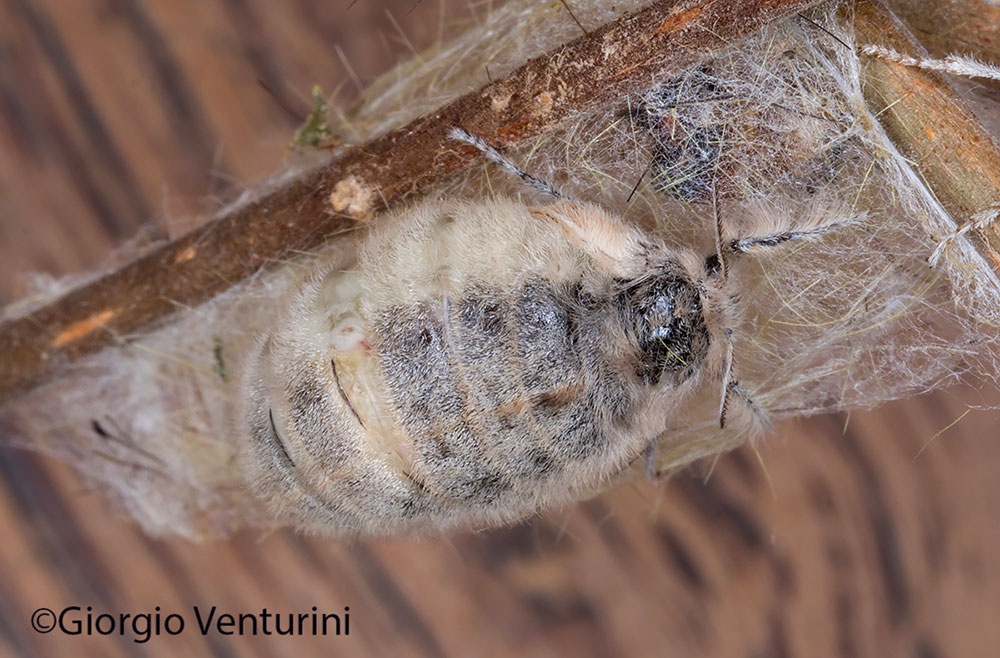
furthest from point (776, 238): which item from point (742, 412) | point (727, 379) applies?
point (742, 412)

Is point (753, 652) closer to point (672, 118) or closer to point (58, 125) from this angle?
point (672, 118)

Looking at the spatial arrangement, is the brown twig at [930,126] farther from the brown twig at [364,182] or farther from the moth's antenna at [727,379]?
the moth's antenna at [727,379]

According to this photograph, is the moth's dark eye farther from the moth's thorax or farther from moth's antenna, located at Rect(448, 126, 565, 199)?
moth's antenna, located at Rect(448, 126, 565, 199)

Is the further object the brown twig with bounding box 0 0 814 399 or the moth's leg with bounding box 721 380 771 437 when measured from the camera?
the moth's leg with bounding box 721 380 771 437

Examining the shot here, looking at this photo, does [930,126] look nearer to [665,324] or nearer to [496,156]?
[665,324]

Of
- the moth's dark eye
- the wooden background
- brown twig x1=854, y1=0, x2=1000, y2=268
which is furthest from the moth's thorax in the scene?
the wooden background

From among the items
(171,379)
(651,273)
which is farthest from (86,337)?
(651,273)
